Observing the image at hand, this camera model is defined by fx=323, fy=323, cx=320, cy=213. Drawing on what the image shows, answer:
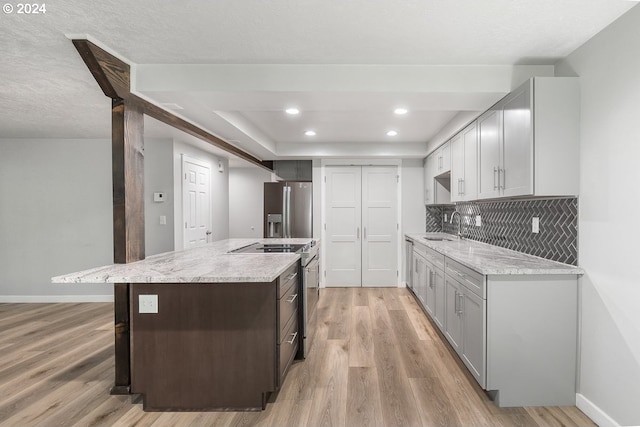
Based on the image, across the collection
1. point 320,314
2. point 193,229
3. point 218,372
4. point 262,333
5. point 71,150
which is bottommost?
point 320,314

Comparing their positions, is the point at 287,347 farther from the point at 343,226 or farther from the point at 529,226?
the point at 343,226

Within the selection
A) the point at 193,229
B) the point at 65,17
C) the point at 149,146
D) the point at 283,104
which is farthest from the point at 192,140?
the point at 65,17

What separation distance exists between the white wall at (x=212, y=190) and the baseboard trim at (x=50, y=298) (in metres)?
1.45

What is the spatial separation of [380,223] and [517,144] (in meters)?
3.42

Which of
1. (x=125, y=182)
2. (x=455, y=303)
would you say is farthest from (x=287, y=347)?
(x=125, y=182)

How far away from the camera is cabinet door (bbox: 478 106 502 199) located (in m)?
2.69

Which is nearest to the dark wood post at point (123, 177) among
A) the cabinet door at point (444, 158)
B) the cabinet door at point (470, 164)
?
the cabinet door at point (470, 164)

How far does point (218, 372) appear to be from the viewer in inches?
83.8

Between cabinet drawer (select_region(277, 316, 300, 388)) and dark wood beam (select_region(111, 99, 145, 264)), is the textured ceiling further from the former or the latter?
cabinet drawer (select_region(277, 316, 300, 388))

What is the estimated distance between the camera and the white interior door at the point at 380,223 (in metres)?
5.69

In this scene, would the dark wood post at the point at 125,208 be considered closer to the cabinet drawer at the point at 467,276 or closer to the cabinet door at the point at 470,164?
the cabinet drawer at the point at 467,276

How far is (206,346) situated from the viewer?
2.13 meters

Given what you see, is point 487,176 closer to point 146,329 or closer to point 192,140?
point 146,329

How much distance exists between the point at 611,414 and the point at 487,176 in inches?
72.2
